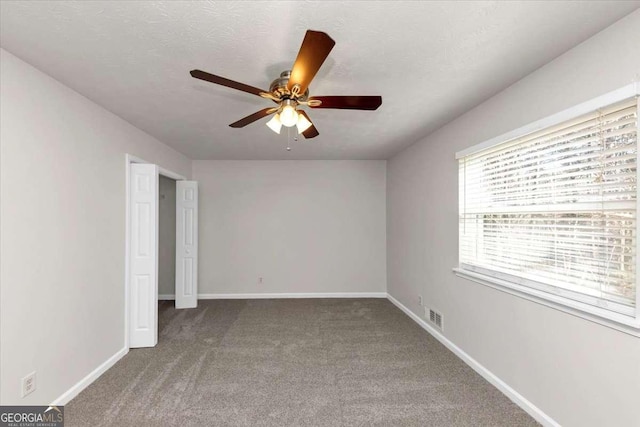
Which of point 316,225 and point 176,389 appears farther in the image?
point 316,225

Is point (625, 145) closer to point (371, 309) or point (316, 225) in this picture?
point (371, 309)

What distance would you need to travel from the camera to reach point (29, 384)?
6.59 feet

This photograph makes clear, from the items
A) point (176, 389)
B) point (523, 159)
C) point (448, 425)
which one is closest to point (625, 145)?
point (523, 159)

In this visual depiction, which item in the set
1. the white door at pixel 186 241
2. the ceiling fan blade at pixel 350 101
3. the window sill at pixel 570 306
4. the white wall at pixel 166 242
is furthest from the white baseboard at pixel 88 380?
the window sill at pixel 570 306

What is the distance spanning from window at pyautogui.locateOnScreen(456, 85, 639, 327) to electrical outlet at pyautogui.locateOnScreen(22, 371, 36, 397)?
3.49 meters

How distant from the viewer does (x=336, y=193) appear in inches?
214

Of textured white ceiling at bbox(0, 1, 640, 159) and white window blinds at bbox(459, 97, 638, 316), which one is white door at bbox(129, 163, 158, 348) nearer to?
textured white ceiling at bbox(0, 1, 640, 159)

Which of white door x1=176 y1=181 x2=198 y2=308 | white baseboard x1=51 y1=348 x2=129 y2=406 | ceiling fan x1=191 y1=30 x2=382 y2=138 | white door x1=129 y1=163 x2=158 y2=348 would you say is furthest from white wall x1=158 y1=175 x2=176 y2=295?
ceiling fan x1=191 y1=30 x2=382 y2=138

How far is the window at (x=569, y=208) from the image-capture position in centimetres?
158

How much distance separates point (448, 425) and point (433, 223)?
215cm

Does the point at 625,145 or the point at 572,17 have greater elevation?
the point at 572,17

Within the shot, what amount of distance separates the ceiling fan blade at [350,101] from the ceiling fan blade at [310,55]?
0.20m

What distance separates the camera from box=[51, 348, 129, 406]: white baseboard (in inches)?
89.7

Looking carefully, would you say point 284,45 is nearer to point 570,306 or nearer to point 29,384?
point 570,306
